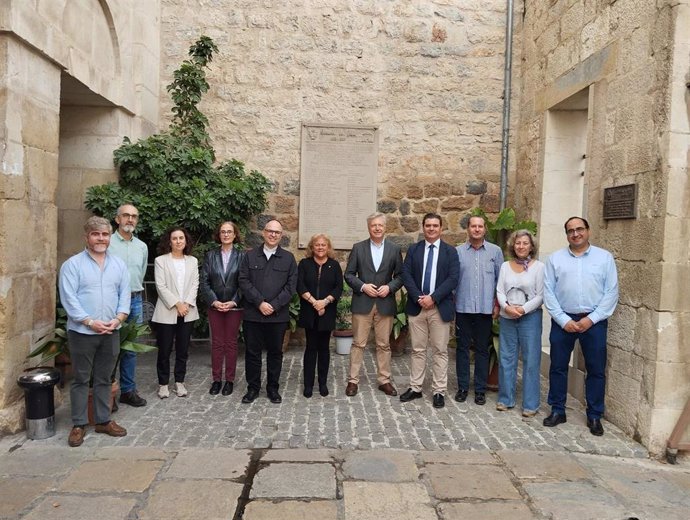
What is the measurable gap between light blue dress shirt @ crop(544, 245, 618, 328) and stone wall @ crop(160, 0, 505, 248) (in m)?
2.94

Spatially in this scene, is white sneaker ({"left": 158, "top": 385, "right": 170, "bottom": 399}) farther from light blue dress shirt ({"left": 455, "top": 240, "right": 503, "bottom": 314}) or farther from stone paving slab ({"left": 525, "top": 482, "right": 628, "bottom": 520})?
stone paving slab ({"left": 525, "top": 482, "right": 628, "bottom": 520})

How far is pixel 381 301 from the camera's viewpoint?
4.90 m

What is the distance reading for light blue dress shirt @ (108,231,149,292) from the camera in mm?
4609

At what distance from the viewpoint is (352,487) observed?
3164mm

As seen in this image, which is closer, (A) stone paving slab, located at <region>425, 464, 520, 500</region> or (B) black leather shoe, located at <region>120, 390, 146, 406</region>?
(A) stone paving slab, located at <region>425, 464, 520, 500</region>

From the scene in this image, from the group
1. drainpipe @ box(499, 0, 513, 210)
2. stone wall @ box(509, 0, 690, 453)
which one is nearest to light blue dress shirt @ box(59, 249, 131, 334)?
stone wall @ box(509, 0, 690, 453)

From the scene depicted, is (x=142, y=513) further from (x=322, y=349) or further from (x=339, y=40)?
(x=339, y=40)

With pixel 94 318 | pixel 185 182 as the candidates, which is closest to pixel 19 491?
pixel 94 318

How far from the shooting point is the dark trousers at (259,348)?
4.75 m

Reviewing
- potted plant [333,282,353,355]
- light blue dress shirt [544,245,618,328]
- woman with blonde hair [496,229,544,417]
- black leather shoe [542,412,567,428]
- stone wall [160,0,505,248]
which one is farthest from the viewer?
stone wall [160,0,505,248]

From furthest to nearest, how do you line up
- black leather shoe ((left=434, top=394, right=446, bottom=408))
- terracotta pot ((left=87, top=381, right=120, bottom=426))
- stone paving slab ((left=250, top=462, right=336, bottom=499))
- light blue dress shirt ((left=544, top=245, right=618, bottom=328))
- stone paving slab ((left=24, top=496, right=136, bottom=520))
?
1. black leather shoe ((left=434, top=394, right=446, bottom=408))
2. light blue dress shirt ((left=544, top=245, right=618, bottom=328))
3. terracotta pot ((left=87, top=381, right=120, bottom=426))
4. stone paving slab ((left=250, top=462, right=336, bottom=499))
5. stone paving slab ((left=24, top=496, right=136, bottom=520))

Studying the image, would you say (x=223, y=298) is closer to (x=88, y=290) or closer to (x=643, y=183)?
(x=88, y=290)

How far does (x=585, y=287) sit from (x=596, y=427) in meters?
1.04

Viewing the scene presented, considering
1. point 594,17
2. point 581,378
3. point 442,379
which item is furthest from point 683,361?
point 594,17
